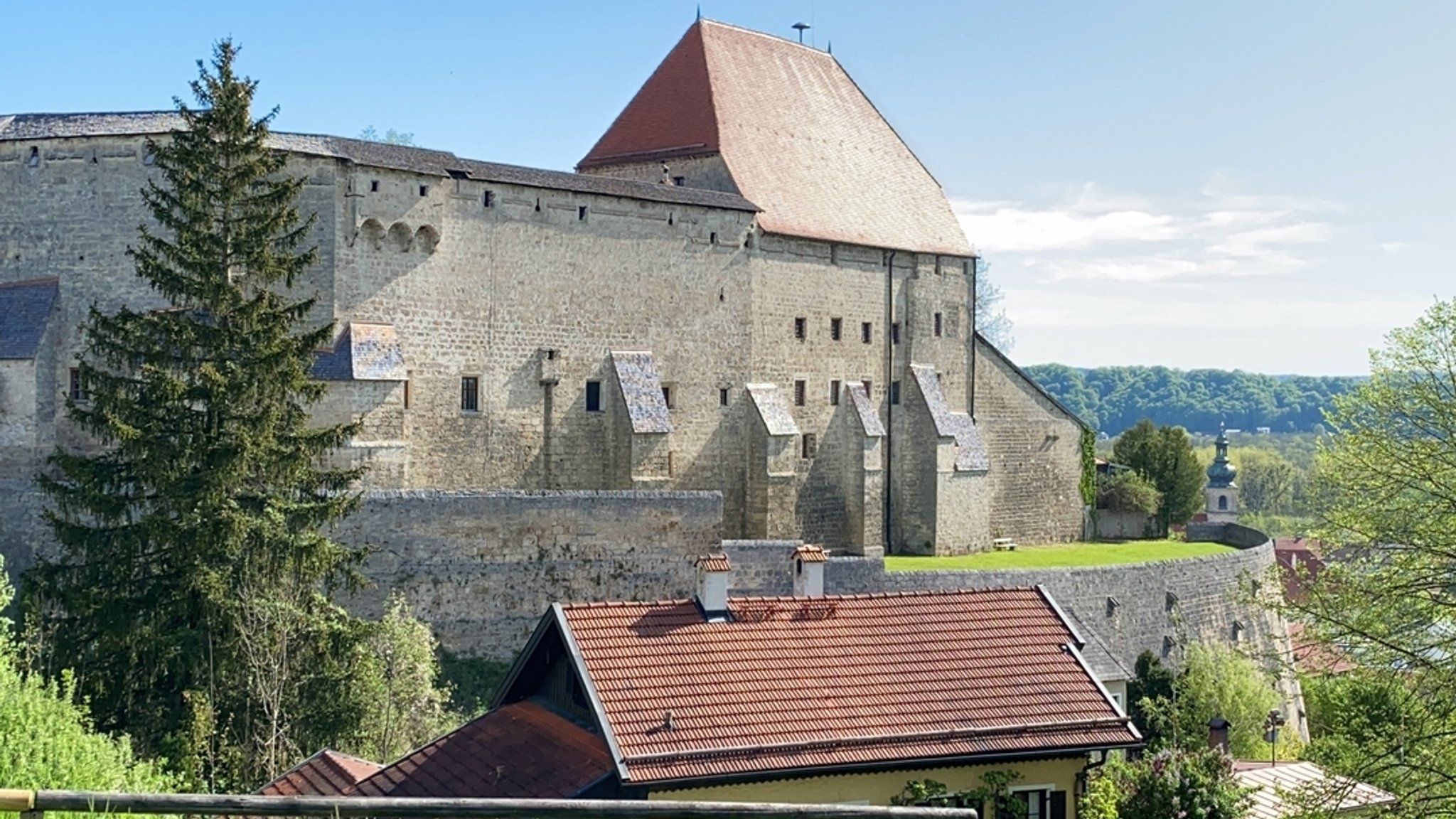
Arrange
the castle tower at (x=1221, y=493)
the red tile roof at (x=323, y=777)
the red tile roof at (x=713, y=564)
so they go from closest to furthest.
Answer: the red tile roof at (x=323, y=777) → the red tile roof at (x=713, y=564) → the castle tower at (x=1221, y=493)

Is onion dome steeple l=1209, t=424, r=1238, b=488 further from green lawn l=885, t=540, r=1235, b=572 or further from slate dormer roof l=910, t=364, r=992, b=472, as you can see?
slate dormer roof l=910, t=364, r=992, b=472

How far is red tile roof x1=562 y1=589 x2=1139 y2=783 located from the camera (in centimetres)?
1658

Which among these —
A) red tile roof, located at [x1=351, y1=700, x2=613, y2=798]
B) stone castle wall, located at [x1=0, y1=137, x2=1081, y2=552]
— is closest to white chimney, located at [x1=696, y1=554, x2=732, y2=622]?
red tile roof, located at [x1=351, y1=700, x2=613, y2=798]

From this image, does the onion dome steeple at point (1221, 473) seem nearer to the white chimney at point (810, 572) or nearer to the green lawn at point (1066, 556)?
the green lawn at point (1066, 556)

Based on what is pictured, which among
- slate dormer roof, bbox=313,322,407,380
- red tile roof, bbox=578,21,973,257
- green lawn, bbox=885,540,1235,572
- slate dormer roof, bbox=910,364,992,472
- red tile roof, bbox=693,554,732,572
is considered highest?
red tile roof, bbox=578,21,973,257

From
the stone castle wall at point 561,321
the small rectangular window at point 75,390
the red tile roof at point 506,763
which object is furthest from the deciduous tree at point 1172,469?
the red tile roof at point 506,763

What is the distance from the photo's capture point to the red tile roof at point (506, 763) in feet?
54.3

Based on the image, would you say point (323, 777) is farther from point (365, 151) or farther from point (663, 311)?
point (663, 311)

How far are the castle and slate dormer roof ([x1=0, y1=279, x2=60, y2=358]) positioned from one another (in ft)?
0.17

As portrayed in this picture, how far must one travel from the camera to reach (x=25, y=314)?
27.9 meters

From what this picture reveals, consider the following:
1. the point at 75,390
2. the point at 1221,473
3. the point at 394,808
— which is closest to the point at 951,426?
the point at 75,390

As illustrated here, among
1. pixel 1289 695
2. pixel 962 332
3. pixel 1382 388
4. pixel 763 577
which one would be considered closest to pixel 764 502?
pixel 763 577

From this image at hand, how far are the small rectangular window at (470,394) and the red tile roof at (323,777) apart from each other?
12.7 meters

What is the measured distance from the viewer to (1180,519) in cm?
5444
